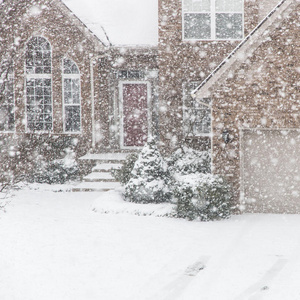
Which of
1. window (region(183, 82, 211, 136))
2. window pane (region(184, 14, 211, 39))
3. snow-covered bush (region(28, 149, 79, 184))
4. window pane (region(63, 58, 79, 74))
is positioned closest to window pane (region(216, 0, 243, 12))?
window pane (region(184, 14, 211, 39))

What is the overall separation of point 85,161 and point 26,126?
2849 millimetres

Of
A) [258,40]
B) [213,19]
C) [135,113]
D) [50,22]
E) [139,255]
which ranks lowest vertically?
[139,255]

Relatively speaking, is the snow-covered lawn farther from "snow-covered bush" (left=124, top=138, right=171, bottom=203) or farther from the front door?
the front door

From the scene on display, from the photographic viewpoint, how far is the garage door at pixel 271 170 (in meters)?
12.6

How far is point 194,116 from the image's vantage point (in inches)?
672

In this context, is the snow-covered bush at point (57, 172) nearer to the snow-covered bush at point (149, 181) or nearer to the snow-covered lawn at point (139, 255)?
the snow-covered lawn at point (139, 255)

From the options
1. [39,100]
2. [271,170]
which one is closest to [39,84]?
[39,100]

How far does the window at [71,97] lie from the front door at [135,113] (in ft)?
5.82

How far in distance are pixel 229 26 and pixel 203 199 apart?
7691 millimetres

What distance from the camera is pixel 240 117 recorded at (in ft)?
41.1

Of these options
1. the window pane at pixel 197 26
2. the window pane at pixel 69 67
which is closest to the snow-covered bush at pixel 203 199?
the window pane at pixel 197 26

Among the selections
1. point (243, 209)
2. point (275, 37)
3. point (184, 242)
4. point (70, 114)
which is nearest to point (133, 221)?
point (184, 242)

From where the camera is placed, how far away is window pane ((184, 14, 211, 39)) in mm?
16750

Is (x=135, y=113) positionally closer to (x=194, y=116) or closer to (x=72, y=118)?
(x=72, y=118)
